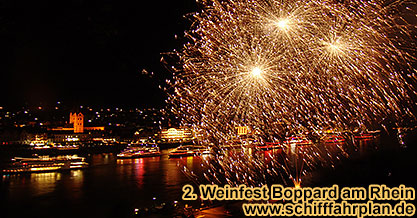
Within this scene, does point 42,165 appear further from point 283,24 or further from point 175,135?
point 175,135

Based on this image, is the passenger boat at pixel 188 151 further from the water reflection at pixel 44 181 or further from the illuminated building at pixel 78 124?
the illuminated building at pixel 78 124

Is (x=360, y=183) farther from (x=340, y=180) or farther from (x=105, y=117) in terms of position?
(x=105, y=117)

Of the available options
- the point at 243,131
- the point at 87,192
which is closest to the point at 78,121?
the point at 243,131

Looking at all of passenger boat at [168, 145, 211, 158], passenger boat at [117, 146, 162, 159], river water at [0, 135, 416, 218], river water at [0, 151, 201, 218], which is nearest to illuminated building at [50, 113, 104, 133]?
passenger boat at [117, 146, 162, 159]

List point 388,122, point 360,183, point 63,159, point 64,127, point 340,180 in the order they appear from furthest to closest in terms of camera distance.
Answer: point 64,127, point 388,122, point 63,159, point 340,180, point 360,183

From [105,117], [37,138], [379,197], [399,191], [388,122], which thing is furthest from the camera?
[105,117]

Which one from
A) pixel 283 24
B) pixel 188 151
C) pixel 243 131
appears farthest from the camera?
pixel 243 131

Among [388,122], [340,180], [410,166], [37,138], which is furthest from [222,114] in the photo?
[37,138]

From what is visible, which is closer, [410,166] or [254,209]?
[254,209]

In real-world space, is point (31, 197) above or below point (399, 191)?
below
